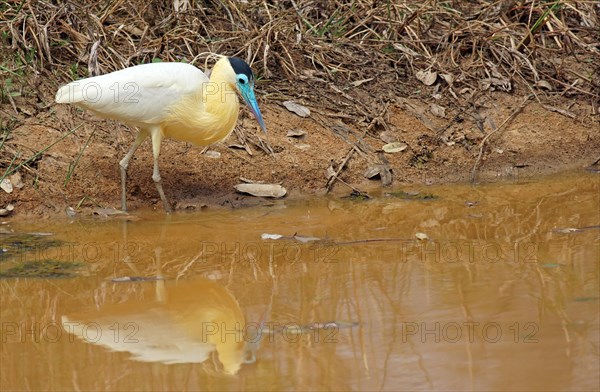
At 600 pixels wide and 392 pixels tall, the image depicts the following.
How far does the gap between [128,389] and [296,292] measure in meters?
1.47

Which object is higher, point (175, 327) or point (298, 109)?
point (175, 327)

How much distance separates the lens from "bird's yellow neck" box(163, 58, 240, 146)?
7.06 metres

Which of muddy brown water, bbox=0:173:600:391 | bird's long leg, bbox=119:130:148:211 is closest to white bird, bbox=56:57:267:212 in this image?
bird's long leg, bbox=119:130:148:211

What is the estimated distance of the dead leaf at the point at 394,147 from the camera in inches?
316

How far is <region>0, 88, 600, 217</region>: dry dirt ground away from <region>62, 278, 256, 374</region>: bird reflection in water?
206 centimetres

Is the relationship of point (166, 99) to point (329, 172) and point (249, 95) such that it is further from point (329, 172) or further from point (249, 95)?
point (329, 172)

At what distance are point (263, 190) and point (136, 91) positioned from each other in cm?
128

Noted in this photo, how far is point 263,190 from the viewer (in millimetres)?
7449

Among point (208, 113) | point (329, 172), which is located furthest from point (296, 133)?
point (208, 113)

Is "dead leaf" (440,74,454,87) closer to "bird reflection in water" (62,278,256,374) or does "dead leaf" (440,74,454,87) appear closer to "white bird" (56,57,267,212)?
"white bird" (56,57,267,212)

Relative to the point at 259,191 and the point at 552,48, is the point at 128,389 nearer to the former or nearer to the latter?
the point at 259,191

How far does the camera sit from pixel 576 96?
29.1 ft

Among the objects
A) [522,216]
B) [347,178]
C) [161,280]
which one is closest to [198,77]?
[347,178]

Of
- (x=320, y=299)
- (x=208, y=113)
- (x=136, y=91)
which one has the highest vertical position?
(x=136, y=91)
